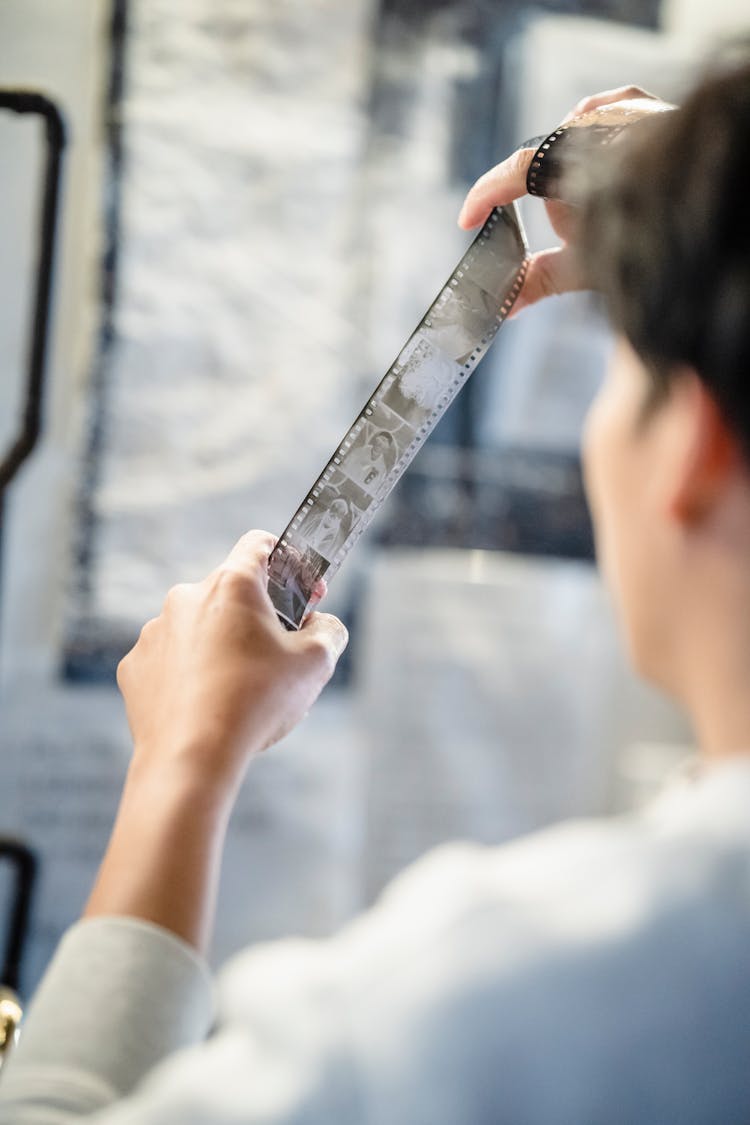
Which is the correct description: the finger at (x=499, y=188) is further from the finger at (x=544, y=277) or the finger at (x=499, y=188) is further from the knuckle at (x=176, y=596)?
the knuckle at (x=176, y=596)

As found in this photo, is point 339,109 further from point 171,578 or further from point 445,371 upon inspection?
point 445,371

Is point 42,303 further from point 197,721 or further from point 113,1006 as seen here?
point 113,1006

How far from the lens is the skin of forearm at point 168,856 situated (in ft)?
1.56

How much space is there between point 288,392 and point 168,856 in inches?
41.5

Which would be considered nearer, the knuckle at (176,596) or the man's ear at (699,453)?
the man's ear at (699,453)

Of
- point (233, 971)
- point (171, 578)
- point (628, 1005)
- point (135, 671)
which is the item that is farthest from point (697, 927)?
point (171, 578)

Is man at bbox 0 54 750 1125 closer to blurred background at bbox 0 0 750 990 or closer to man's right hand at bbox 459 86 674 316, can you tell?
man's right hand at bbox 459 86 674 316

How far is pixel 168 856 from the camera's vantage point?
48cm

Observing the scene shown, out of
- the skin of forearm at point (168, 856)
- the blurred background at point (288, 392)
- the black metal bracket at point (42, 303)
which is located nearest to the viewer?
the skin of forearm at point (168, 856)

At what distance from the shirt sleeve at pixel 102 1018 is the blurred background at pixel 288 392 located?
38.8 inches

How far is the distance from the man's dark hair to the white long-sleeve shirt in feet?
0.52

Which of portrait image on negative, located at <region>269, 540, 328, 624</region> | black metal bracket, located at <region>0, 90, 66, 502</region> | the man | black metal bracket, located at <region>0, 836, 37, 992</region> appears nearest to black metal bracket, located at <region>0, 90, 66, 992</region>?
black metal bracket, located at <region>0, 90, 66, 502</region>

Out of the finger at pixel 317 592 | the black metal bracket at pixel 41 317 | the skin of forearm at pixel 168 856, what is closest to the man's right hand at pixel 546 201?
the finger at pixel 317 592

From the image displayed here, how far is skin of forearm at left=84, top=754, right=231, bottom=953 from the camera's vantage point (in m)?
0.48
